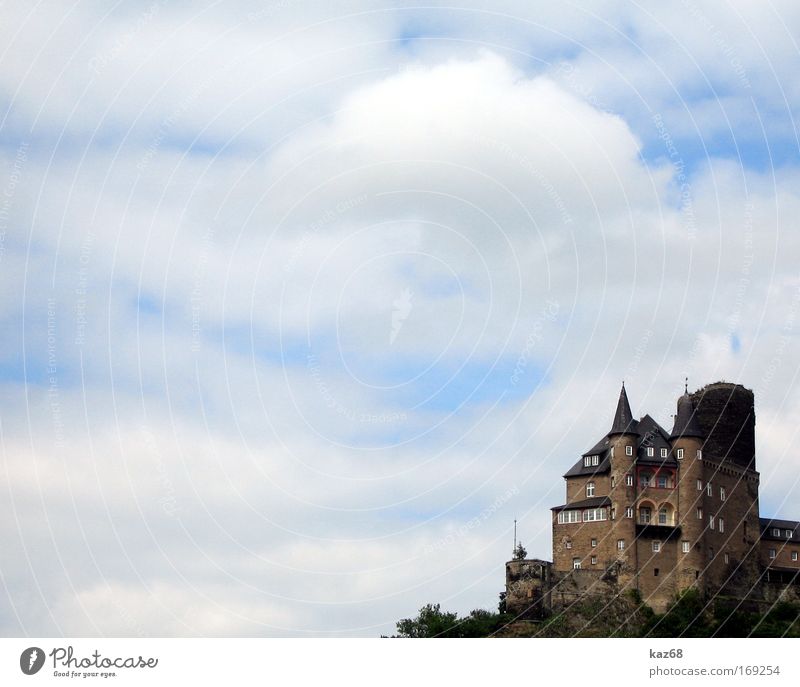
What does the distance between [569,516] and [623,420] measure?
11836mm

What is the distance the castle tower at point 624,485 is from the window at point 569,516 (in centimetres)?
449

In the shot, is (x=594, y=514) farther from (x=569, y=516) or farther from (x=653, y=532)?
(x=653, y=532)

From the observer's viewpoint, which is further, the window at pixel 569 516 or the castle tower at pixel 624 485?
the window at pixel 569 516

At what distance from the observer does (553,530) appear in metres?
139

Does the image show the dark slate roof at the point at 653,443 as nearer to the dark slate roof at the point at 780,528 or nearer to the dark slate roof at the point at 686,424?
the dark slate roof at the point at 686,424

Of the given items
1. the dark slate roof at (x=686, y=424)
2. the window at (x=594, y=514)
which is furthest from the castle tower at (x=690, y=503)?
the window at (x=594, y=514)

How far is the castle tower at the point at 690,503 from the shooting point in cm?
13300

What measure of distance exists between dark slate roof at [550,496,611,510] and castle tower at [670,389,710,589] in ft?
25.4

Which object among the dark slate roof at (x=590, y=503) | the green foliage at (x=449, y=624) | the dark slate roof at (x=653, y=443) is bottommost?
the green foliage at (x=449, y=624)

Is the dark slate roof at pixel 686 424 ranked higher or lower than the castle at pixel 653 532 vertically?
higher

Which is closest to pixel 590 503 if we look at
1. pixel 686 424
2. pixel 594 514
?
pixel 594 514
